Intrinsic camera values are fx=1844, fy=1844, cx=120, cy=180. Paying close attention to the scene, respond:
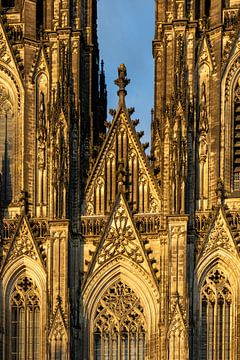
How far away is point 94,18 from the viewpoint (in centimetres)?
4462

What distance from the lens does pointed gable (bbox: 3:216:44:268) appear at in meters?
41.4

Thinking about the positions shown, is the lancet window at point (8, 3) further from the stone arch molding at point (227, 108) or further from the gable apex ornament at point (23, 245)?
the gable apex ornament at point (23, 245)

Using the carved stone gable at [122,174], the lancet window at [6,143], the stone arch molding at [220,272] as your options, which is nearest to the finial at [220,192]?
the stone arch molding at [220,272]

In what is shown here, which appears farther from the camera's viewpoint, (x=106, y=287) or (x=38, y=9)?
(x=38, y=9)

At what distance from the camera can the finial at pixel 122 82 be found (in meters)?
42.6

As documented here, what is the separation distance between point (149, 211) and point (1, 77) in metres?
4.95

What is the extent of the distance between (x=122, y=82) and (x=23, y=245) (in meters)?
4.49

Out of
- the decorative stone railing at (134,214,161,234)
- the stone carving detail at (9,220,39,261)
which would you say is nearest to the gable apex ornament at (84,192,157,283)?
the decorative stone railing at (134,214,161,234)

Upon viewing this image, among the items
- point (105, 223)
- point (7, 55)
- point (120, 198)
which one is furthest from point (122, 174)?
point (7, 55)

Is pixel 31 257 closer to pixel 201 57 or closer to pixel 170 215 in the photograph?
Answer: pixel 170 215

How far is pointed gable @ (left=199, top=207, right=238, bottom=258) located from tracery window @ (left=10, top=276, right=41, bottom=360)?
391 centimetres

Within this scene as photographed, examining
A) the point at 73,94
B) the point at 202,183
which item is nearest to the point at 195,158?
the point at 202,183

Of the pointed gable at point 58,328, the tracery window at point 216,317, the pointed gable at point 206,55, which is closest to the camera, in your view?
the pointed gable at point 58,328

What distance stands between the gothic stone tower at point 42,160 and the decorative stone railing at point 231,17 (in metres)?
3.21
